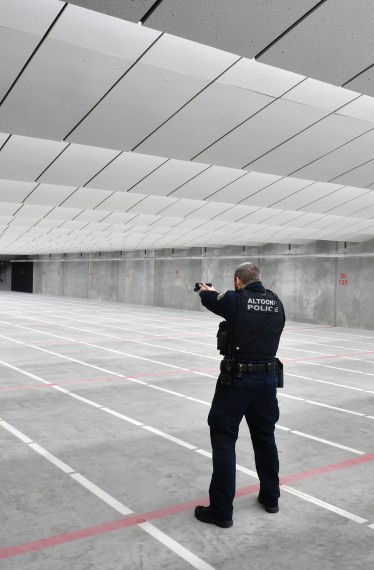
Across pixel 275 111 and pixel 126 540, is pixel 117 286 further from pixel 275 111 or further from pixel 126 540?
pixel 126 540

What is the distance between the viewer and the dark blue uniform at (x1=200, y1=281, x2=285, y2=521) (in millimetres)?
4660

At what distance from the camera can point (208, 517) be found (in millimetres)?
4691

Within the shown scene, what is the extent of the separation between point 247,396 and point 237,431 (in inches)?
12.7

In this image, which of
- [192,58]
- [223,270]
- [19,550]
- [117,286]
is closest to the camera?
[19,550]

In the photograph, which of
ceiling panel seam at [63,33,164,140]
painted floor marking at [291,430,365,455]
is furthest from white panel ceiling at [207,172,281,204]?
painted floor marking at [291,430,365,455]

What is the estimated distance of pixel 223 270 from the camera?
3005 cm

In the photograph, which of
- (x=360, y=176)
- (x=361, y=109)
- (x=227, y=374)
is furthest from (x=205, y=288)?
(x=360, y=176)

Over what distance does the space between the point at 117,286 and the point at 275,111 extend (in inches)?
1243

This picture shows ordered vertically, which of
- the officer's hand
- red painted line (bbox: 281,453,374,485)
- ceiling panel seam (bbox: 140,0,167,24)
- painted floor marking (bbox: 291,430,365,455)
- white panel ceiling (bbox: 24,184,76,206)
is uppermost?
ceiling panel seam (bbox: 140,0,167,24)

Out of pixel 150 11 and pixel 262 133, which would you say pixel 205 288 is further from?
pixel 262 133

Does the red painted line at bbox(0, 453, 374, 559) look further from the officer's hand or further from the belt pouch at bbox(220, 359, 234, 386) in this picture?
the officer's hand

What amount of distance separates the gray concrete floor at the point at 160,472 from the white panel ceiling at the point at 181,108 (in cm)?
Result: 432

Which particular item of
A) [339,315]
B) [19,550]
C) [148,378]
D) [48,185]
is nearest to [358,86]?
[19,550]

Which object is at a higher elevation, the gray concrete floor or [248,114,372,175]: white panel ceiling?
[248,114,372,175]: white panel ceiling
